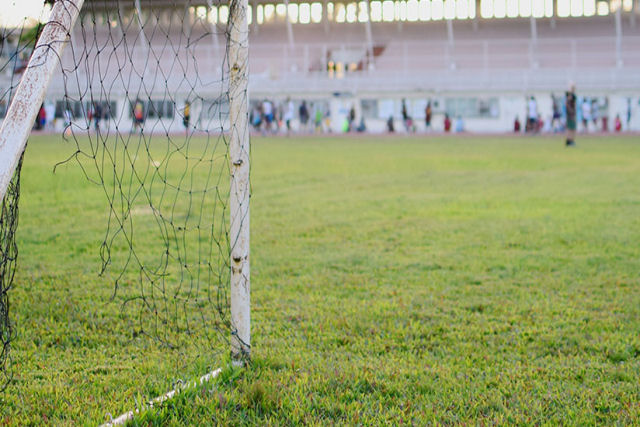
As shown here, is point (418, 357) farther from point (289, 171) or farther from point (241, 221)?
point (289, 171)

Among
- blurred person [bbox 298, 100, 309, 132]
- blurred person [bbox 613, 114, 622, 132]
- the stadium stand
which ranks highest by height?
the stadium stand

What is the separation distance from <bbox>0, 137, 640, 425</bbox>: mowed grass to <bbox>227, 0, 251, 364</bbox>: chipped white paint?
21 cm

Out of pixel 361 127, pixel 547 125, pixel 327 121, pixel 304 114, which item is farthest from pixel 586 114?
pixel 304 114

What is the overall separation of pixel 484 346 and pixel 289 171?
451 inches

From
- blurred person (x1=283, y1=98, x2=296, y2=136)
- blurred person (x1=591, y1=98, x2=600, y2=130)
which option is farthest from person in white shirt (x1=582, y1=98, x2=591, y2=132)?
blurred person (x1=283, y1=98, x2=296, y2=136)

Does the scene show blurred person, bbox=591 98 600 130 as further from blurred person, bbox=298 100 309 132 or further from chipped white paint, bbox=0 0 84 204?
chipped white paint, bbox=0 0 84 204

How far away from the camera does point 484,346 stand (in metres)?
4.09

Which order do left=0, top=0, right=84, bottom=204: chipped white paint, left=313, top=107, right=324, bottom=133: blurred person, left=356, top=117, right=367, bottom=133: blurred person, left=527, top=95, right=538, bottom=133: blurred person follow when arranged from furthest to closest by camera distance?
left=356, top=117, right=367, bottom=133: blurred person < left=313, top=107, right=324, bottom=133: blurred person < left=527, top=95, right=538, bottom=133: blurred person < left=0, top=0, right=84, bottom=204: chipped white paint

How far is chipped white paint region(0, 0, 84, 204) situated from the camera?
8.79 ft

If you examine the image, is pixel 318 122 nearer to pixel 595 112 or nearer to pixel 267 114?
pixel 267 114

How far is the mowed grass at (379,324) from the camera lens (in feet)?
10.6

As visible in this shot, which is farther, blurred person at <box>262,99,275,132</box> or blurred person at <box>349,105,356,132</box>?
blurred person at <box>349,105,356,132</box>

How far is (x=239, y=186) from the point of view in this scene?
3674mm

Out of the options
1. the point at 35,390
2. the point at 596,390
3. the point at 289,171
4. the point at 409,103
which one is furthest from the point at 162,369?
the point at 409,103
